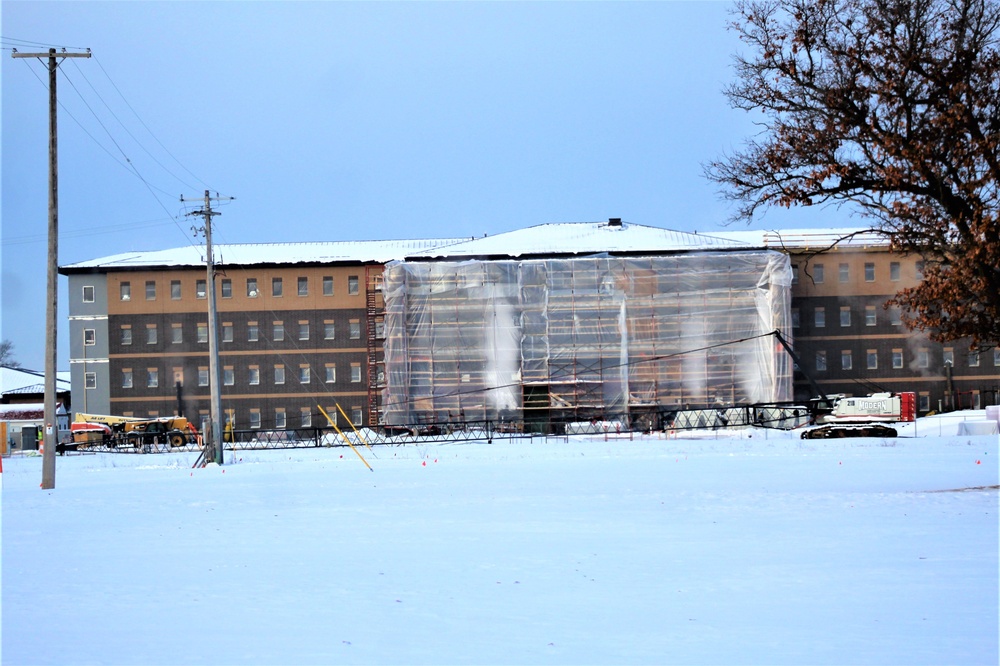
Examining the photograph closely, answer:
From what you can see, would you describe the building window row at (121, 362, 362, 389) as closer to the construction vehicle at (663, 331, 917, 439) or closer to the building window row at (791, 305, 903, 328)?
the construction vehicle at (663, 331, 917, 439)

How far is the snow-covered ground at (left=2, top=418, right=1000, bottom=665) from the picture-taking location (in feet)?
26.3

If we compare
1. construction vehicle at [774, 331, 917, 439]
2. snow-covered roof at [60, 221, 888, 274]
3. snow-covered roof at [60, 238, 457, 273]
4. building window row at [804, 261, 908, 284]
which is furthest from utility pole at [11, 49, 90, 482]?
building window row at [804, 261, 908, 284]

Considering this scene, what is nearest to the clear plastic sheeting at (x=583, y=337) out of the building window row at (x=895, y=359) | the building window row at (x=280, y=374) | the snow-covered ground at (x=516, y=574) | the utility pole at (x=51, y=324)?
the building window row at (x=895, y=359)

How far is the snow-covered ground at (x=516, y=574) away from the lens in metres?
8.01

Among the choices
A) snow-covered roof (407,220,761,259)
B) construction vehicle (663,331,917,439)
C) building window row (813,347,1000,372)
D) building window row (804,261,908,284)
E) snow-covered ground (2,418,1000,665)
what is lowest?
snow-covered ground (2,418,1000,665)

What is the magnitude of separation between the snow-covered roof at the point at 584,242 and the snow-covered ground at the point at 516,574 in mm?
49502

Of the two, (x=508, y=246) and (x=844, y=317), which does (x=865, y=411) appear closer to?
(x=844, y=317)

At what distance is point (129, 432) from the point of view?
6281 cm

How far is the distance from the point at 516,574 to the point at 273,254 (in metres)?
72.8

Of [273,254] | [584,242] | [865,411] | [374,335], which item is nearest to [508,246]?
[584,242]

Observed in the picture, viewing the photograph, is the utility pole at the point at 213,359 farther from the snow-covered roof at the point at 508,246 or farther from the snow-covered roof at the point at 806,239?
the snow-covered roof at the point at 806,239

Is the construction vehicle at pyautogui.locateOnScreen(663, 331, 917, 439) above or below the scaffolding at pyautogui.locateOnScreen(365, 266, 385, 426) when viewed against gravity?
below

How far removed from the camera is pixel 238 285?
261 feet

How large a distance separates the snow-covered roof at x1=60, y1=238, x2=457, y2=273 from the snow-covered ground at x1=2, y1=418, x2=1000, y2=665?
56780 mm
